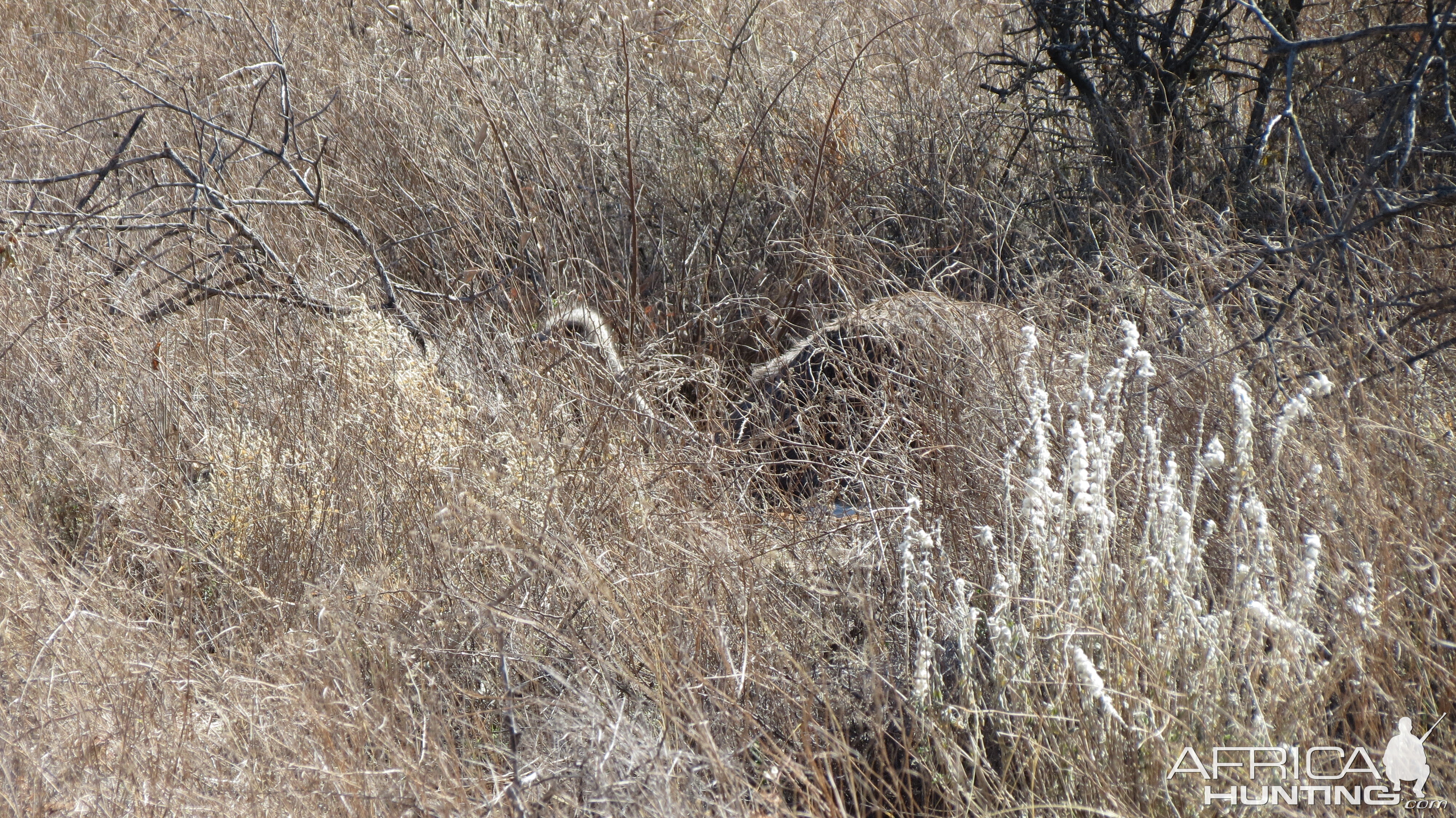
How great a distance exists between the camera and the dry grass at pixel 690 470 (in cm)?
175

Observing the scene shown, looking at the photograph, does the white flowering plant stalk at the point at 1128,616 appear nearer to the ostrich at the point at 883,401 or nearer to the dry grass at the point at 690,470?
the dry grass at the point at 690,470

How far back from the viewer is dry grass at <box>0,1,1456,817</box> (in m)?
1.75

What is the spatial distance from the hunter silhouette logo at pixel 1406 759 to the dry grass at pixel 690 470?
0.03 meters

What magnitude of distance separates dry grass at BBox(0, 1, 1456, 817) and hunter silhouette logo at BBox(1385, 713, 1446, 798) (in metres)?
0.03

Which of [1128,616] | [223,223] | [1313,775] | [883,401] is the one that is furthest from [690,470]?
[223,223]

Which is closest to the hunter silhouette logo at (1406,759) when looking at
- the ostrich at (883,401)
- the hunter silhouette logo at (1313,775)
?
the hunter silhouette logo at (1313,775)

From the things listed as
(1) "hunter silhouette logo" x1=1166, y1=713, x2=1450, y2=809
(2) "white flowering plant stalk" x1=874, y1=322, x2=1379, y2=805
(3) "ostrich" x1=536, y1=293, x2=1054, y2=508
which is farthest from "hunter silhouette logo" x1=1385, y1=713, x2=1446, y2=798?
(3) "ostrich" x1=536, y1=293, x2=1054, y2=508

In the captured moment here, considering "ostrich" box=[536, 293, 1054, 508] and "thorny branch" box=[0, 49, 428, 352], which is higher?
"thorny branch" box=[0, 49, 428, 352]

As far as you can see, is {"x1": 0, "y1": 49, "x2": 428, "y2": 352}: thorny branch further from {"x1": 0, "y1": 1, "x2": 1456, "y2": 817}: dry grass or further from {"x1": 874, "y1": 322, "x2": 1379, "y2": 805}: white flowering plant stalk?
{"x1": 874, "y1": 322, "x2": 1379, "y2": 805}: white flowering plant stalk

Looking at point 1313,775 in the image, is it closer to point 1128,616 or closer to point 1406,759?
point 1406,759

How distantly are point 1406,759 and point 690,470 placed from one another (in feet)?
6.13

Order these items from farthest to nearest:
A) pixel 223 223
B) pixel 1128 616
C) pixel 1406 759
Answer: pixel 223 223
pixel 1128 616
pixel 1406 759

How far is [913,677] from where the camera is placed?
6.11 ft

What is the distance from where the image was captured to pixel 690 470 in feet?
9.72
